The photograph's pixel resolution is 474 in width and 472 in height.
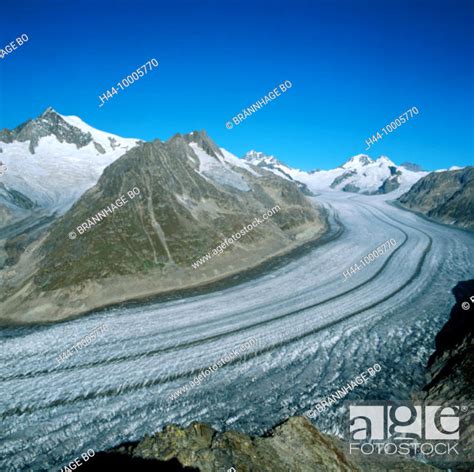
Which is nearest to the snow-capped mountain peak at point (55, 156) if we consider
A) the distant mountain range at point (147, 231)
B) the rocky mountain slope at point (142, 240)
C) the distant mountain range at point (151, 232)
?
the distant mountain range at point (147, 231)

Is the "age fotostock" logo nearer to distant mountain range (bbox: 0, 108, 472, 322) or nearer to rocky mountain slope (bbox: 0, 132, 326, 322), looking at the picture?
rocky mountain slope (bbox: 0, 132, 326, 322)

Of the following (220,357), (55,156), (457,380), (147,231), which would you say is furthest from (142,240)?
(55,156)

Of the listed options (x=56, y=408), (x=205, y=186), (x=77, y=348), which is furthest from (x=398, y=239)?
(x=56, y=408)

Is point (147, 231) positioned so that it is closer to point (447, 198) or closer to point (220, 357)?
point (220, 357)

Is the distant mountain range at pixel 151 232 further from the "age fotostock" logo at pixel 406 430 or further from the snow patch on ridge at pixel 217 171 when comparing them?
the "age fotostock" logo at pixel 406 430

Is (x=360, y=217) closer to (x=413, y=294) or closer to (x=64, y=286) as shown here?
(x=413, y=294)

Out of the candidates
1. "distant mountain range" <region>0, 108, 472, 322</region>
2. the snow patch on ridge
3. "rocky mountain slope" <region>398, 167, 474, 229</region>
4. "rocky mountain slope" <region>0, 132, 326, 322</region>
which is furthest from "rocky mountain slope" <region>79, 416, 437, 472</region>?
"rocky mountain slope" <region>398, 167, 474, 229</region>
